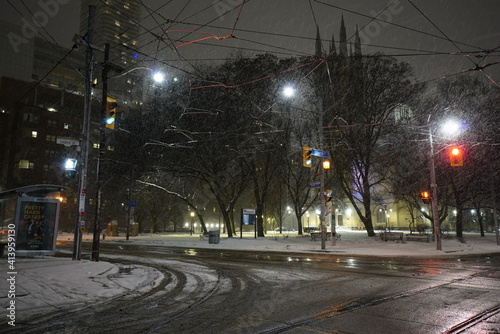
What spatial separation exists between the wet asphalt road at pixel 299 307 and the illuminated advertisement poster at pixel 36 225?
24.8 feet

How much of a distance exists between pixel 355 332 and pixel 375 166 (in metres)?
30.5

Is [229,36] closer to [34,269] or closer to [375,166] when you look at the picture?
[34,269]

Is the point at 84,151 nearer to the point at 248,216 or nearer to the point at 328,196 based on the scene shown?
the point at 328,196

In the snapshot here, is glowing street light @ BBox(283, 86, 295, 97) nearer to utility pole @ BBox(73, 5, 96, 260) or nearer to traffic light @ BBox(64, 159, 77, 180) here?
utility pole @ BBox(73, 5, 96, 260)

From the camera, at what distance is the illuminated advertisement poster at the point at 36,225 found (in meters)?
14.9

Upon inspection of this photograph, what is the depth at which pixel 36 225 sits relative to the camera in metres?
15.5

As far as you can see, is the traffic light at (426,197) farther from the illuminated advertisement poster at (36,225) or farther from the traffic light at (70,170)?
the illuminated advertisement poster at (36,225)

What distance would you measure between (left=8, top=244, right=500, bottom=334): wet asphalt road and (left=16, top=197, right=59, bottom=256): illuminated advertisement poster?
24.8 ft

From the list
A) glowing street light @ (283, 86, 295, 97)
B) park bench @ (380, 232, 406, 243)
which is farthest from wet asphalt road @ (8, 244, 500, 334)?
park bench @ (380, 232, 406, 243)

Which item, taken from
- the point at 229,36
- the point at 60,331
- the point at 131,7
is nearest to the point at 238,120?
the point at 229,36

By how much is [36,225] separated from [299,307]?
43.1 ft

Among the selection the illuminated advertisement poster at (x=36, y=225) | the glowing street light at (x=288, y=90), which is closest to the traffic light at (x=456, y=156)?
the glowing street light at (x=288, y=90)

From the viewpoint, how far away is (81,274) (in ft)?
35.3

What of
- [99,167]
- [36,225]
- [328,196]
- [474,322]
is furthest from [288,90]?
[474,322]
